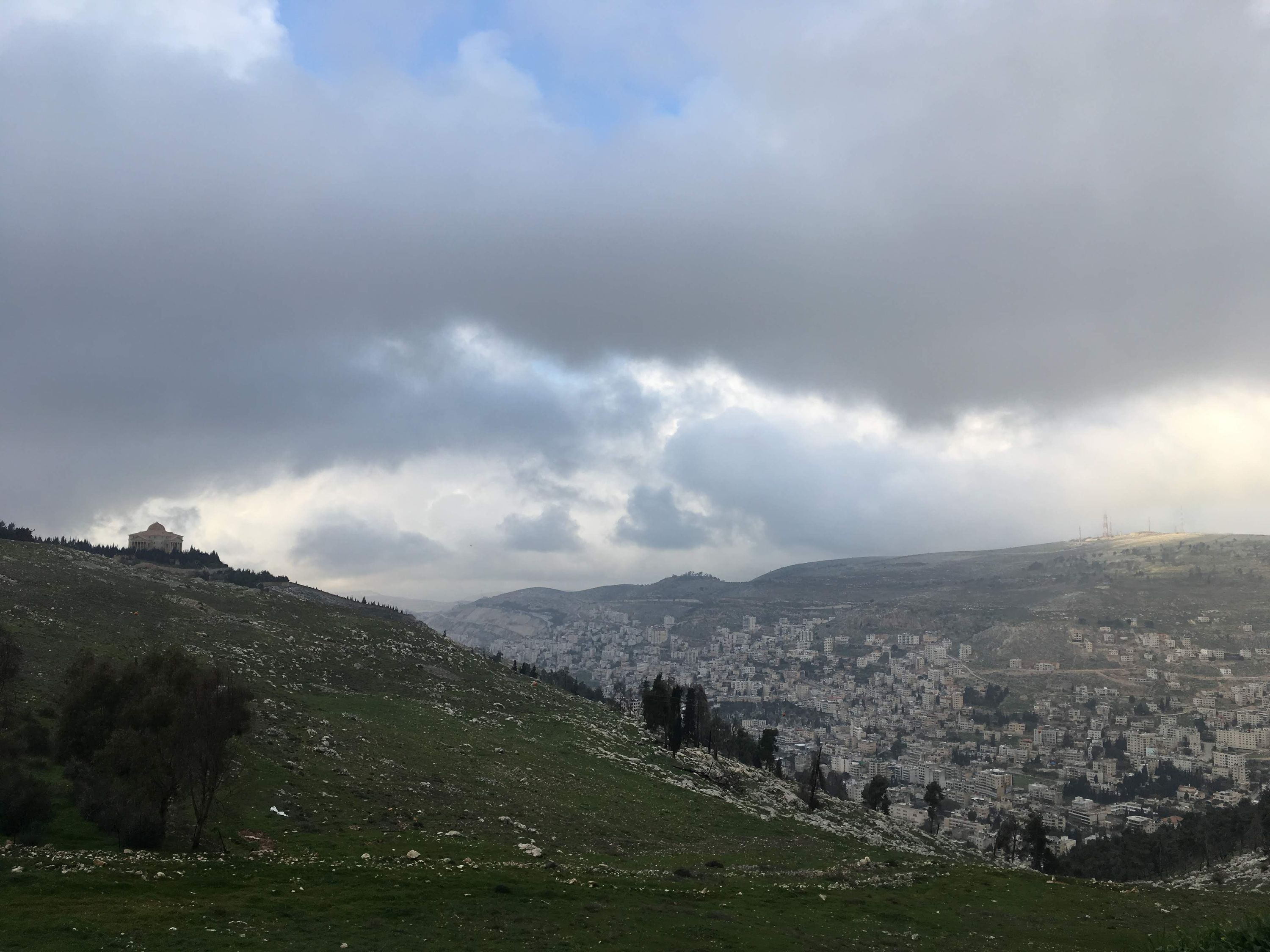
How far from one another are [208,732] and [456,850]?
10352 millimetres

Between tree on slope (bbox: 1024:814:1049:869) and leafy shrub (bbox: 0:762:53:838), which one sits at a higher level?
leafy shrub (bbox: 0:762:53:838)

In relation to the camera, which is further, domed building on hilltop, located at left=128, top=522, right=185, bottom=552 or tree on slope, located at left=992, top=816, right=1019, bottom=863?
domed building on hilltop, located at left=128, top=522, right=185, bottom=552

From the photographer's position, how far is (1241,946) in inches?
661

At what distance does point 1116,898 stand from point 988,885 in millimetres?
5661

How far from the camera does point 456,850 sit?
31391 mm

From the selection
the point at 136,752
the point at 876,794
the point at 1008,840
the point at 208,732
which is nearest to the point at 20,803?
the point at 136,752

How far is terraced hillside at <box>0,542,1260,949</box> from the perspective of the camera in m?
21.3

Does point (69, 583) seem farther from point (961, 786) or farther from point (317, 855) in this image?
point (961, 786)

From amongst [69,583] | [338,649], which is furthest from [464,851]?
[69,583]

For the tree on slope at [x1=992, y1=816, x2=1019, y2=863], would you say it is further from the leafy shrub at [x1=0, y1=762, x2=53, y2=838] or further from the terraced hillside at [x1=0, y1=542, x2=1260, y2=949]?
the leafy shrub at [x1=0, y1=762, x2=53, y2=838]

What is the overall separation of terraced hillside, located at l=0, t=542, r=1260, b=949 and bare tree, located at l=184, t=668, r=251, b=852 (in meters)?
1.71

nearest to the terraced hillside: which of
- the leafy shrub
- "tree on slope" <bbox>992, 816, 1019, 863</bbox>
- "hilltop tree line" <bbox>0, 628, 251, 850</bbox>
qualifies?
"hilltop tree line" <bbox>0, 628, 251, 850</bbox>

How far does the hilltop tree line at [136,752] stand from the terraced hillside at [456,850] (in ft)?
3.26

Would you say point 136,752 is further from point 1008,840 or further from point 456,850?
point 1008,840
